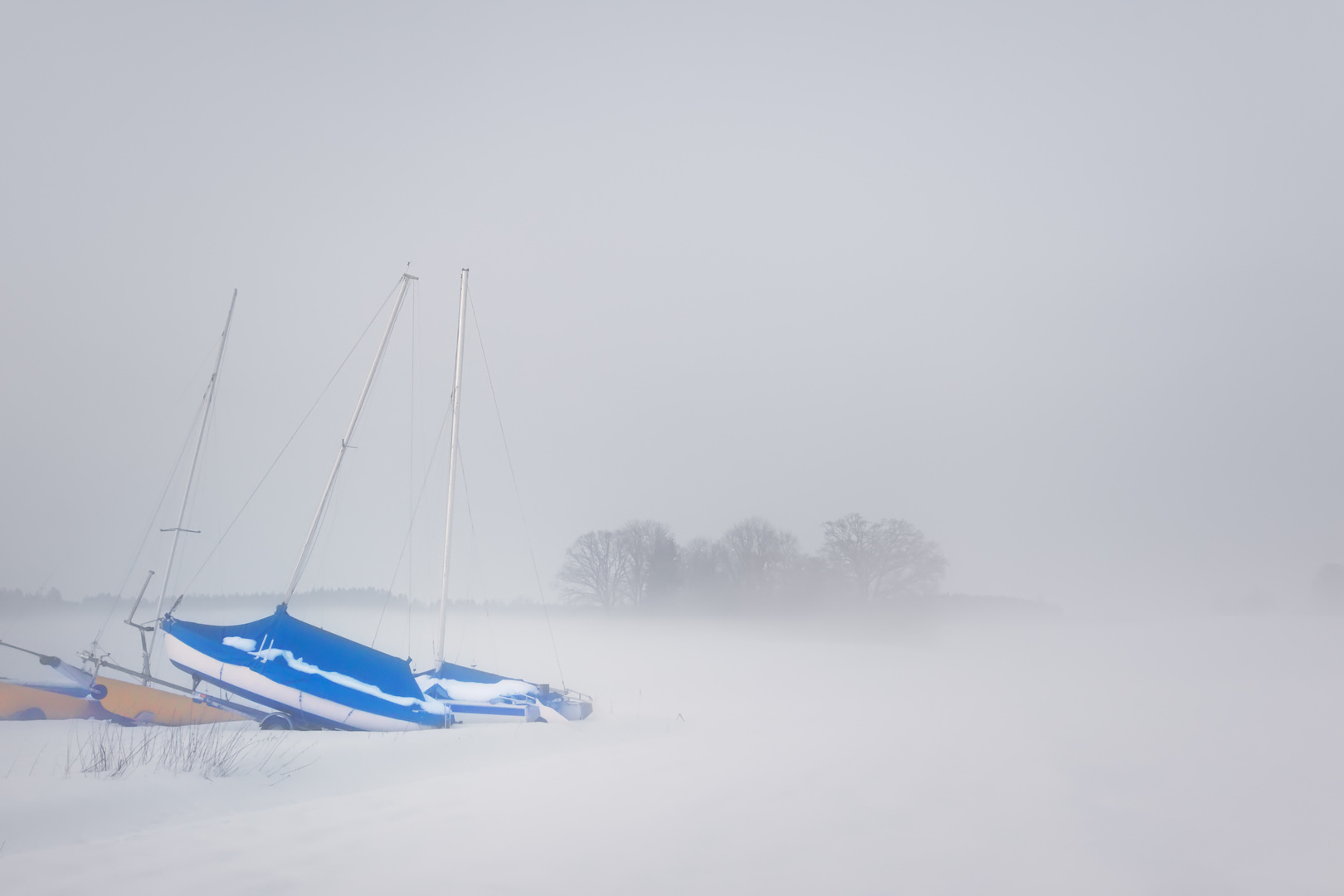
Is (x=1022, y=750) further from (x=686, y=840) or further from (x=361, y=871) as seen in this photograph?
(x=361, y=871)

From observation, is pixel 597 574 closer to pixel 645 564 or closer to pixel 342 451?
pixel 645 564

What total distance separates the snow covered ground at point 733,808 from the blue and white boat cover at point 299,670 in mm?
1748

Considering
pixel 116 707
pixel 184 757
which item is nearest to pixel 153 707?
pixel 116 707

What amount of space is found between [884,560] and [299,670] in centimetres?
2980

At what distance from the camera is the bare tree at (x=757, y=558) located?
43188 millimetres

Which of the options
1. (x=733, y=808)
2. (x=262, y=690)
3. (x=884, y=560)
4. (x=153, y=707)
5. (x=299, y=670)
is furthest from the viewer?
(x=884, y=560)

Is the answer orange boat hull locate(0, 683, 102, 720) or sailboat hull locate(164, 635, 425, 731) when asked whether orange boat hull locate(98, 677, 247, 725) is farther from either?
sailboat hull locate(164, 635, 425, 731)

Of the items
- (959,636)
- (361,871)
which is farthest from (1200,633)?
(361,871)

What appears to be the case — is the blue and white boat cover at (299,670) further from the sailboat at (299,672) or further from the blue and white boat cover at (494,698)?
the blue and white boat cover at (494,698)

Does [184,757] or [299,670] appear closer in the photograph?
[184,757]

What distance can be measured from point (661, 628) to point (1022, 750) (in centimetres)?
2828

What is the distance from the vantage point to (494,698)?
57.8 feet

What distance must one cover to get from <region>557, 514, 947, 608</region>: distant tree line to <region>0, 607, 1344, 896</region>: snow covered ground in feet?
58.3

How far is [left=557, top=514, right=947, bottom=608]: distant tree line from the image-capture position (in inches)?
1476
